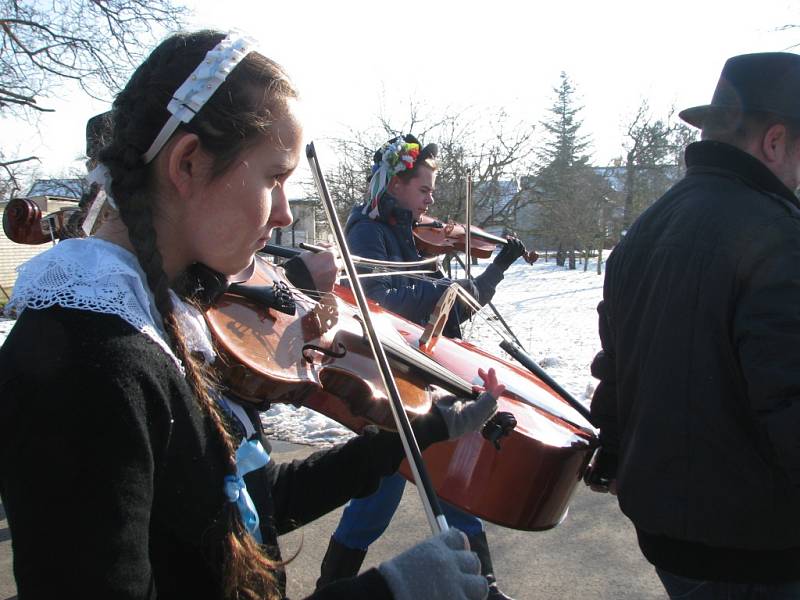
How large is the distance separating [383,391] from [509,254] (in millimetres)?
2386

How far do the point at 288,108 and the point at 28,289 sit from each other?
47cm

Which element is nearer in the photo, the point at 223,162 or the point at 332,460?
the point at 223,162

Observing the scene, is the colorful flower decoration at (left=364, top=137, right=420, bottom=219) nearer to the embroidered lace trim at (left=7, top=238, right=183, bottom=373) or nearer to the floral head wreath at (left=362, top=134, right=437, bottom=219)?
the floral head wreath at (left=362, top=134, right=437, bottom=219)

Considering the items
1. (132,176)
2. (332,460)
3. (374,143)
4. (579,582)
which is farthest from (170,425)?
(374,143)

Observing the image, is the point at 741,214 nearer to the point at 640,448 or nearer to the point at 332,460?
the point at 640,448

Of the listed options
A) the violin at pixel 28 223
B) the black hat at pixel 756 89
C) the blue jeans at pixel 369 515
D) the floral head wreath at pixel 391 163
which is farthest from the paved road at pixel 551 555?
the black hat at pixel 756 89

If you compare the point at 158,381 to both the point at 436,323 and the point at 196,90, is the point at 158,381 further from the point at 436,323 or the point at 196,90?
the point at 436,323

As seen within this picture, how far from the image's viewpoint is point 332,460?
4.75 ft

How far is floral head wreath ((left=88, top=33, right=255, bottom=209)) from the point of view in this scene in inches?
36.8

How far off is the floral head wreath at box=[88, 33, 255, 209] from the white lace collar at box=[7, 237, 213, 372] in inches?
4.2

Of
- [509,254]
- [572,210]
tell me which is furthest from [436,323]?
[572,210]

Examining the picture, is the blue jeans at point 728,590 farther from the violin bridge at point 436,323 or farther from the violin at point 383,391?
the violin bridge at point 436,323

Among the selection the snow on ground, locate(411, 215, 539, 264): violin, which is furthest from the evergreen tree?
locate(411, 215, 539, 264): violin

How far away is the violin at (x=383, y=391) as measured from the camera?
4.55 ft
